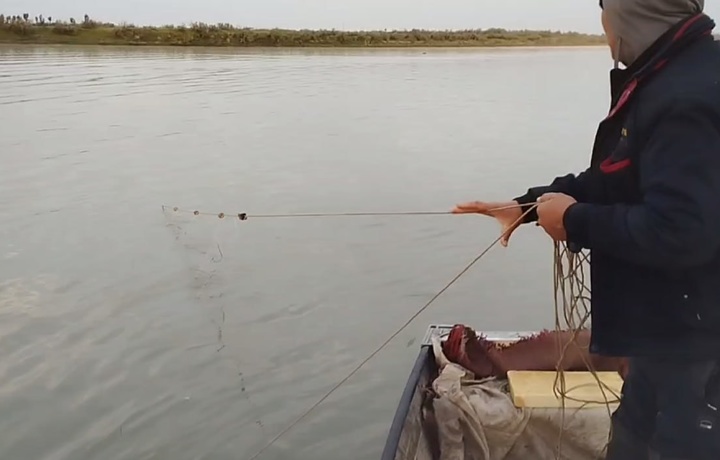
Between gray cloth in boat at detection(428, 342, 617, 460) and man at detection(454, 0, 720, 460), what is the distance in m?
1.18

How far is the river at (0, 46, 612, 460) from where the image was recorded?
4.48 m

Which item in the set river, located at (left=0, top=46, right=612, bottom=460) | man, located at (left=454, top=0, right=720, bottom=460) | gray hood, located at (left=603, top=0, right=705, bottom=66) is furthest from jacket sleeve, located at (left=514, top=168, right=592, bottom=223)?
river, located at (left=0, top=46, right=612, bottom=460)

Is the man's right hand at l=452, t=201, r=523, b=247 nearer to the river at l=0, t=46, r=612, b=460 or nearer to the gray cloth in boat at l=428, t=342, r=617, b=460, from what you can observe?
the gray cloth in boat at l=428, t=342, r=617, b=460

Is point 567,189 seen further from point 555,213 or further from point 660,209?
point 660,209

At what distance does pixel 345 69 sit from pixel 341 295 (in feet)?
90.2

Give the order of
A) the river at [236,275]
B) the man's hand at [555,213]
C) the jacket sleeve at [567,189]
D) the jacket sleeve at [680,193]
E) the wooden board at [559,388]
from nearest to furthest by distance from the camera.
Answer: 1. the jacket sleeve at [680,193]
2. the man's hand at [555,213]
3. the jacket sleeve at [567,189]
4. the wooden board at [559,388]
5. the river at [236,275]

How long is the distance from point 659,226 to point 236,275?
16.7 feet

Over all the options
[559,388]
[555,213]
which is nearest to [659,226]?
[555,213]

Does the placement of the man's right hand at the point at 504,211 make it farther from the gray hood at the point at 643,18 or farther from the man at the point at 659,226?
the gray hood at the point at 643,18

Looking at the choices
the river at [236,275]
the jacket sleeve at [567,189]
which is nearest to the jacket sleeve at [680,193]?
the jacket sleeve at [567,189]

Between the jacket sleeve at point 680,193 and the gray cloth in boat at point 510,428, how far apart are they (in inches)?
61.3

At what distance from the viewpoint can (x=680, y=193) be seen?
1.59 m

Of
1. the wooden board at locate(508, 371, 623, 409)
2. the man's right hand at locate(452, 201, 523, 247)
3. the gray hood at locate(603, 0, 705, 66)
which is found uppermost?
the gray hood at locate(603, 0, 705, 66)

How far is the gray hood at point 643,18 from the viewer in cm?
174
